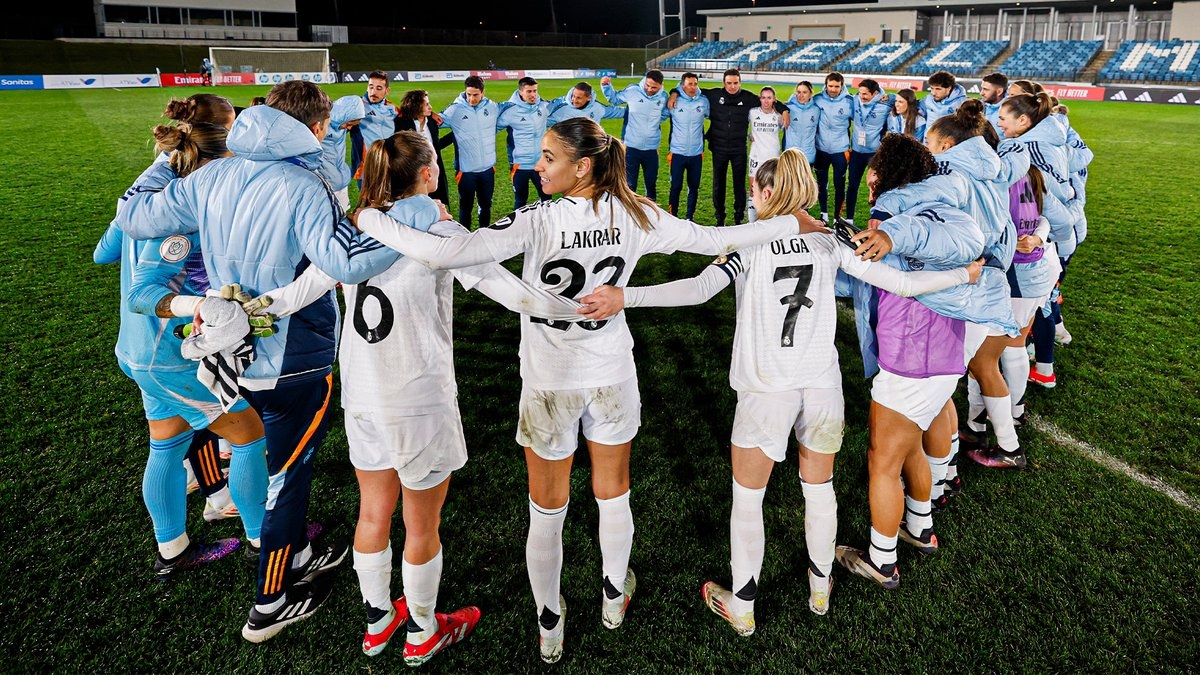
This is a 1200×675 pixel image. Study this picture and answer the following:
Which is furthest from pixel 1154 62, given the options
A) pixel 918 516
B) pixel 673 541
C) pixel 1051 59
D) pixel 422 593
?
pixel 422 593

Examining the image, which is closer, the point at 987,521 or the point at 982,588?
the point at 982,588

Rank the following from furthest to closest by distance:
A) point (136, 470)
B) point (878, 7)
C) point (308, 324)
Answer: point (878, 7)
point (136, 470)
point (308, 324)

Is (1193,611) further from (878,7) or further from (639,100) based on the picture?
(878,7)

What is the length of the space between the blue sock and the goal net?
3653cm

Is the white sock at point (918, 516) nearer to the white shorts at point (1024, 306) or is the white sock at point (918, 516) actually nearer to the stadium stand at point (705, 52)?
the white shorts at point (1024, 306)

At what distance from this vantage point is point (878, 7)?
50062mm

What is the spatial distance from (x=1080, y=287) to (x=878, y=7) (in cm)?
5037

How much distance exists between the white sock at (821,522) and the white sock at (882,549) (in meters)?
0.34

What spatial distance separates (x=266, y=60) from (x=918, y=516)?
40304mm

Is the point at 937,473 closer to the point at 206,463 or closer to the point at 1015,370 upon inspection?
the point at 1015,370

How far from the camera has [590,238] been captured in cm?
250

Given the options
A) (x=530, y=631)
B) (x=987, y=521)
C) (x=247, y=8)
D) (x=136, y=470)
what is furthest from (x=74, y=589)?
(x=247, y=8)

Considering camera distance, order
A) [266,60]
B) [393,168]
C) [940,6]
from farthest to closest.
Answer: [940,6], [266,60], [393,168]

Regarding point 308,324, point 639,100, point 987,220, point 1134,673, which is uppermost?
point 639,100
